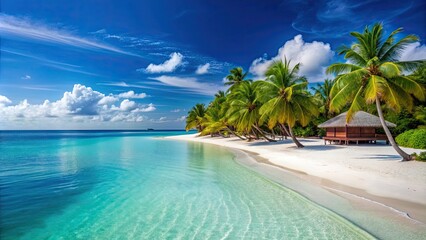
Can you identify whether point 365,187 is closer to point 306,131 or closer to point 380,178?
point 380,178

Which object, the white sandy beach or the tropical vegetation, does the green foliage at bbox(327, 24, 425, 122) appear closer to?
the tropical vegetation

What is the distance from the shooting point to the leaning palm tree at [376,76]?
11.1 m

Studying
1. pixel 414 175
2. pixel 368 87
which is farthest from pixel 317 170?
pixel 368 87

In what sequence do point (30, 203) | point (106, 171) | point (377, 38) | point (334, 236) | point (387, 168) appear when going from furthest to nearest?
point (106, 171), point (377, 38), point (387, 168), point (30, 203), point (334, 236)

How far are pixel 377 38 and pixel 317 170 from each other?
6817mm

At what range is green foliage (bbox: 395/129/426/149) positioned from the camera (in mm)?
16984

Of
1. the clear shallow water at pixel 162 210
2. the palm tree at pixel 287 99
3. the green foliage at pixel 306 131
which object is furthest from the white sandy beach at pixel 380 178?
the green foliage at pixel 306 131

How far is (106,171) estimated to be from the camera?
13875 millimetres

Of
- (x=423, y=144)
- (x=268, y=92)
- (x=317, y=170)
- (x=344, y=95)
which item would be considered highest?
(x=268, y=92)

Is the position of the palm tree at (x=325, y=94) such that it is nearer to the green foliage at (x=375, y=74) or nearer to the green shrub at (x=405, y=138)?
the green shrub at (x=405, y=138)

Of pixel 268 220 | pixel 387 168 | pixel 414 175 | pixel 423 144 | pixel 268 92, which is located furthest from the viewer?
pixel 268 92

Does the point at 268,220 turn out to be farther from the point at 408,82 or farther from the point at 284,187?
the point at 408,82

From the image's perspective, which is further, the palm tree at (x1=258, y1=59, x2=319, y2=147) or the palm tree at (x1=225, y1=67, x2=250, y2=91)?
the palm tree at (x1=225, y1=67, x2=250, y2=91)

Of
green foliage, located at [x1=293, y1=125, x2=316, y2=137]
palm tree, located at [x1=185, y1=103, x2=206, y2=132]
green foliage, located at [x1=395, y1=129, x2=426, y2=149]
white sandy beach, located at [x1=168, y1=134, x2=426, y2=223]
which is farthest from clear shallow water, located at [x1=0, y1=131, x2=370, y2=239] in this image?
palm tree, located at [x1=185, y1=103, x2=206, y2=132]
